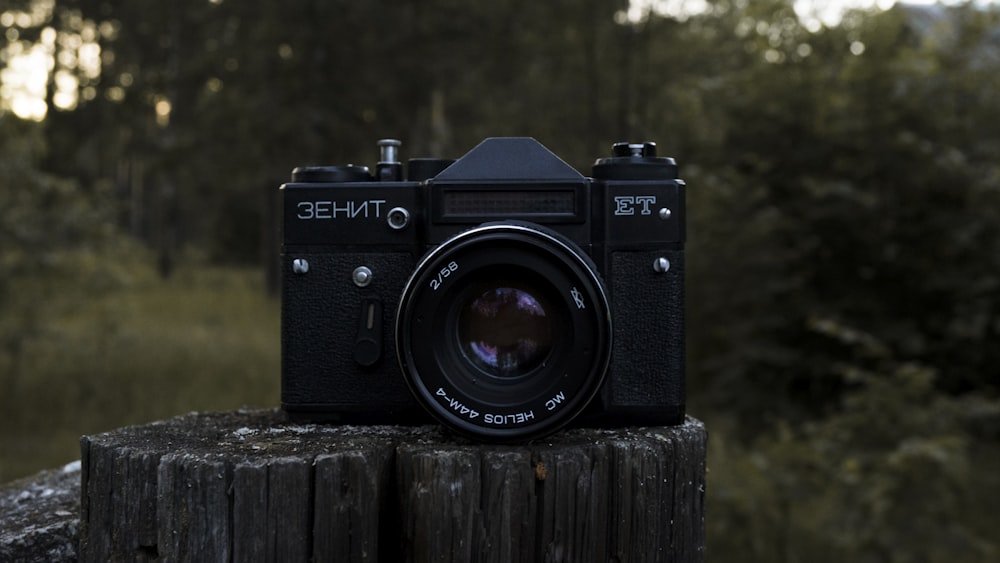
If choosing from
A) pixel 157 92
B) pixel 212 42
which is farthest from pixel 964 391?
pixel 157 92

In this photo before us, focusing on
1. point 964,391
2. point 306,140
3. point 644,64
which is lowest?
point 964,391

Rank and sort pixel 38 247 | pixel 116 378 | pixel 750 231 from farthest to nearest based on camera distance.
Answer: pixel 116 378 < pixel 38 247 < pixel 750 231

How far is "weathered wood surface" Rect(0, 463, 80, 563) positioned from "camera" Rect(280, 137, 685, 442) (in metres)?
0.51

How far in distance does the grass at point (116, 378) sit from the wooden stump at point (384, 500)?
11.5ft

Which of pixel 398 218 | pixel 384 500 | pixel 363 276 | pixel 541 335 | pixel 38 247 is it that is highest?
pixel 38 247

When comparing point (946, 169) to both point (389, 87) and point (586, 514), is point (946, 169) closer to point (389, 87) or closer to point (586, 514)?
point (389, 87)

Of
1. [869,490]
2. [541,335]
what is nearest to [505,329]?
[541,335]

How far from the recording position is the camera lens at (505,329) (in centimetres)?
160

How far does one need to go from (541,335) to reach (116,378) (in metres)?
5.35

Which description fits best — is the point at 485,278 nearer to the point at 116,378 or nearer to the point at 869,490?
the point at 869,490

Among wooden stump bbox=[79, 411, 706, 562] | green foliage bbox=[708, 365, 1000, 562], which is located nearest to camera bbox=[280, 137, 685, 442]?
wooden stump bbox=[79, 411, 706, 562]

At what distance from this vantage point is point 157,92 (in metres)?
8.41

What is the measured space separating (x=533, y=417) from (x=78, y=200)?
5.25 metres

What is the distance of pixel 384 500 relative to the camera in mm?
1530
